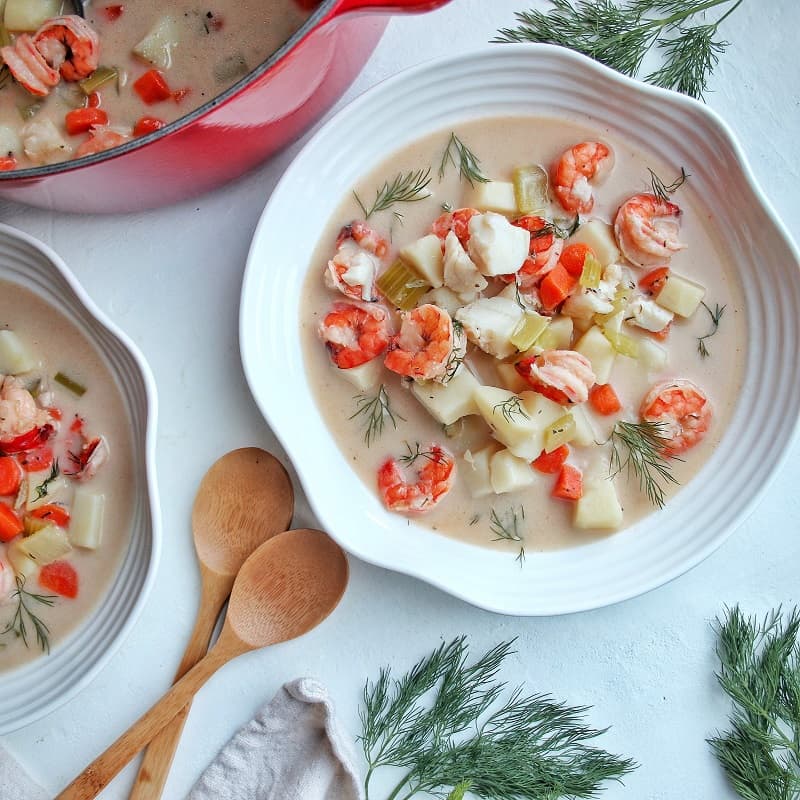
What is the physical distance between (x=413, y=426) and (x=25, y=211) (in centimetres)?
118

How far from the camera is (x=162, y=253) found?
2.33m

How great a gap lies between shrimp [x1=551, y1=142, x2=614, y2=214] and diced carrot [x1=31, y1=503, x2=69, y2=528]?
1.50 m

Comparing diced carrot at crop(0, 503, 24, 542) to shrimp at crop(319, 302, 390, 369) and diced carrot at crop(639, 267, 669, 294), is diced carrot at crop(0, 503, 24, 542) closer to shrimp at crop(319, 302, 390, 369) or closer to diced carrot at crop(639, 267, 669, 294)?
shrimp at crop(319, 302, 390, 369)

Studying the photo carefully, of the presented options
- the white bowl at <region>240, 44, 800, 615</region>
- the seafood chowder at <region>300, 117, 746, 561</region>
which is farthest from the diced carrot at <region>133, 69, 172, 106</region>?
the seafood chowder at <region>300, 117, 746, 561</region>

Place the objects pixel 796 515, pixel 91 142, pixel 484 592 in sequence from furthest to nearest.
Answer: pixel 796 515, pixel 484 592, pixel 91 142

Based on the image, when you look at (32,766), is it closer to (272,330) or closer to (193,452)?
(193,452)

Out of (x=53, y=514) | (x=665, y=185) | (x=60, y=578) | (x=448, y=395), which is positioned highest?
(x=665, y=185)

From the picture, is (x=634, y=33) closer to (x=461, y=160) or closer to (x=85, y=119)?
(x=461, y=160)

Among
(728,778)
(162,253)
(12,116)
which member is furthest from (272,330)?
(728,778)

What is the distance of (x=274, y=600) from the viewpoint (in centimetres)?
229

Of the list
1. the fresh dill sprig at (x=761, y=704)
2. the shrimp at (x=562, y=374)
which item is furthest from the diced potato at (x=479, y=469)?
the fresh dill sprig at (x=761, y=704)

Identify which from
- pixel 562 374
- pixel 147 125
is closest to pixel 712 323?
pixel 562 374

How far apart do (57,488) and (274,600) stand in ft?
2.07

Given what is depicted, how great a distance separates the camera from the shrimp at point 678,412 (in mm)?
2215
